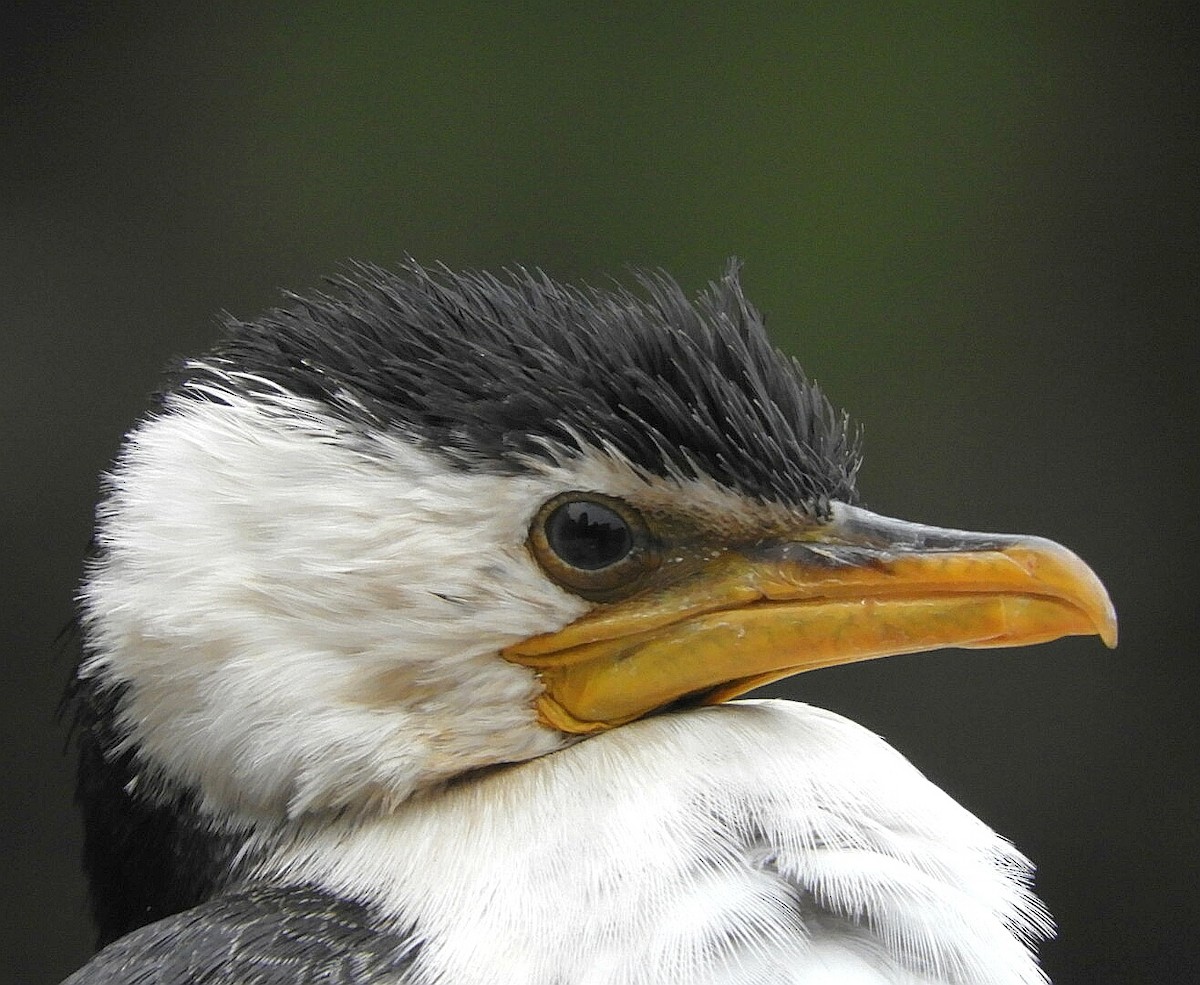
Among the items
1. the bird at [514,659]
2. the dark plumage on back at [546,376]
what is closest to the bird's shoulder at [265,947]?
the bird at [514,659]

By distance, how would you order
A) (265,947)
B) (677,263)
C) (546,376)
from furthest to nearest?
(677,263) < (546,376) < (265,947)

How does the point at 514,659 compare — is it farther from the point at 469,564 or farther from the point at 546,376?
the point at 546,376

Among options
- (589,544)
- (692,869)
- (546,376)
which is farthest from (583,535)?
Result: (692,869)

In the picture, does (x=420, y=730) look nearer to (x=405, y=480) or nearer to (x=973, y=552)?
(x=405, y=480)

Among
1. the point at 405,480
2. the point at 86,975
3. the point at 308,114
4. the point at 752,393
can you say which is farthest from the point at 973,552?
the point at 308,114

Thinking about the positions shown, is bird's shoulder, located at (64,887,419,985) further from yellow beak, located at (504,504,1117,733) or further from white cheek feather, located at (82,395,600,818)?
yellow beak, located at (504,504,1117,733)

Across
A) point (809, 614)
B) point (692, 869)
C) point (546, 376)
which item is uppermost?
point (546, 376)

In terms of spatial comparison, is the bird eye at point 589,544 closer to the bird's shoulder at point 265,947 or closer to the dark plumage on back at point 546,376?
the dark plumage on back at point 546,376
